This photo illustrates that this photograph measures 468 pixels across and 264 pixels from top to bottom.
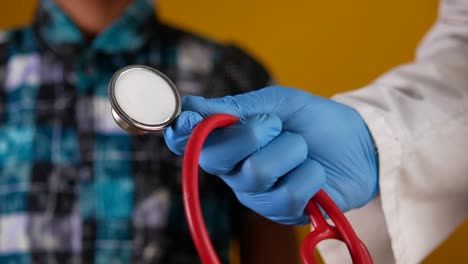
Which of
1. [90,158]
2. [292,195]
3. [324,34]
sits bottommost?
[90,158]

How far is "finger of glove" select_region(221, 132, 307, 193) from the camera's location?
1.42ft

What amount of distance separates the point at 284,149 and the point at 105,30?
646 mm

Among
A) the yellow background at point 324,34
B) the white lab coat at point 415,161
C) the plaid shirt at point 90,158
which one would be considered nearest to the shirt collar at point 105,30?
the plaid shirt at point 90,158

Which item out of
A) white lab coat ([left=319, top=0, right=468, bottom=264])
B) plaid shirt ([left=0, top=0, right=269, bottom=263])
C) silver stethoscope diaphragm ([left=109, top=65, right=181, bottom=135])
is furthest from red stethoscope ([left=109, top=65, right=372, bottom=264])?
plaid shirt ([left=0, top=0, right=269, bottom=263])

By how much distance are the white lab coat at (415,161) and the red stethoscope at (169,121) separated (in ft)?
0.40

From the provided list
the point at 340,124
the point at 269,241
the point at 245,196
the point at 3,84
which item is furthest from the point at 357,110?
the point at 3,84

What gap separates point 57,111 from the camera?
0.98 meters

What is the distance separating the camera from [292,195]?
0.44 m

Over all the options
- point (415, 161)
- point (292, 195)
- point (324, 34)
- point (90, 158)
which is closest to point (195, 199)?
point (292, 195)

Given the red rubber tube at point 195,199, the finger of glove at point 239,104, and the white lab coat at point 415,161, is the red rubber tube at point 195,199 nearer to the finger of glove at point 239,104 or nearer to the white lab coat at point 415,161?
the finger of glove at point 239,104

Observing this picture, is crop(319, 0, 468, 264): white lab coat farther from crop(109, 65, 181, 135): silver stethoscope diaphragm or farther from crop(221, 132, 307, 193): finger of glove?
crop(109, 65, 181, 135): silver stethoscope diaphragm

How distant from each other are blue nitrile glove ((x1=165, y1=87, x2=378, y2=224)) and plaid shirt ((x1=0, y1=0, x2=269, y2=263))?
470mm

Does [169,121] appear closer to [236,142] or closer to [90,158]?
[236,142]

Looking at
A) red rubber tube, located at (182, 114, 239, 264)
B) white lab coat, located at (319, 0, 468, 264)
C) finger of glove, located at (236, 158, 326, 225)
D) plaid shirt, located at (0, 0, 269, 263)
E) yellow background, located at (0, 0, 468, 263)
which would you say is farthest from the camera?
yellow background, located at (0, 0, 468, 263)
